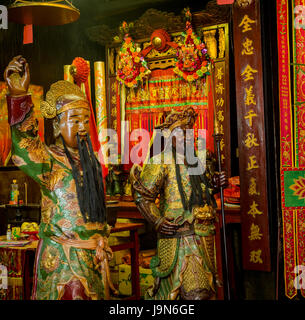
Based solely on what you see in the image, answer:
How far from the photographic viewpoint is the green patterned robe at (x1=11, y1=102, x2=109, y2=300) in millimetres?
2717

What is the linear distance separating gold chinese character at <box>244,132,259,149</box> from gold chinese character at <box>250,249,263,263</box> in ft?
2.93

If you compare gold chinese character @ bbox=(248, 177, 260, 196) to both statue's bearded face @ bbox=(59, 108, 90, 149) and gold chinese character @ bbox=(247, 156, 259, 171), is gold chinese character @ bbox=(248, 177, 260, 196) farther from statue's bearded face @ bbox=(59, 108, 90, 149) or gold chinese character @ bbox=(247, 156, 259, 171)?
statue's bearded face @ bbox=(59, 108, 90, 149)

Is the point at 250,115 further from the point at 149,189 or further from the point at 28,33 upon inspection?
the point at 28,33

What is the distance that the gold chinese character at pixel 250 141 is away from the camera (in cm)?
417

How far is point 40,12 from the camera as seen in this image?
3.48 metres

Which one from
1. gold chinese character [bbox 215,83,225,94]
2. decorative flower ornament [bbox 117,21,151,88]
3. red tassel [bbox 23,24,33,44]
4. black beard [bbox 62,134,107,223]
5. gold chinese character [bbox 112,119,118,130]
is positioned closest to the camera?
black beard [bbox 62,134,107,223]

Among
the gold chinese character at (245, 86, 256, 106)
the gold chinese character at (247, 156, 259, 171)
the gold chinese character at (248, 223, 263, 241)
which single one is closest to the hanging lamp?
the gold chinese character at (245, 86, 256, 106)

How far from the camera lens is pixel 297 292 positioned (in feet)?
12.5

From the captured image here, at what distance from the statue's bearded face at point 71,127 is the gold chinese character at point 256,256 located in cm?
199

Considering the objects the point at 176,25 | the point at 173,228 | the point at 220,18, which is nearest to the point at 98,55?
the point at 176,25

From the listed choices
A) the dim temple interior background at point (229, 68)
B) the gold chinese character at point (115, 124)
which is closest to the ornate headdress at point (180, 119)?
the dim temple interior background at point (229, 68)

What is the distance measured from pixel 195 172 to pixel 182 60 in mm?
3176

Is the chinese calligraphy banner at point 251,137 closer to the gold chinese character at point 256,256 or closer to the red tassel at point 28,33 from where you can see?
the gold chinese character at point 256,256

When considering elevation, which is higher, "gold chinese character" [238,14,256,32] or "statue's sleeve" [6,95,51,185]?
"gold chinese character" [238,14,256,32]
